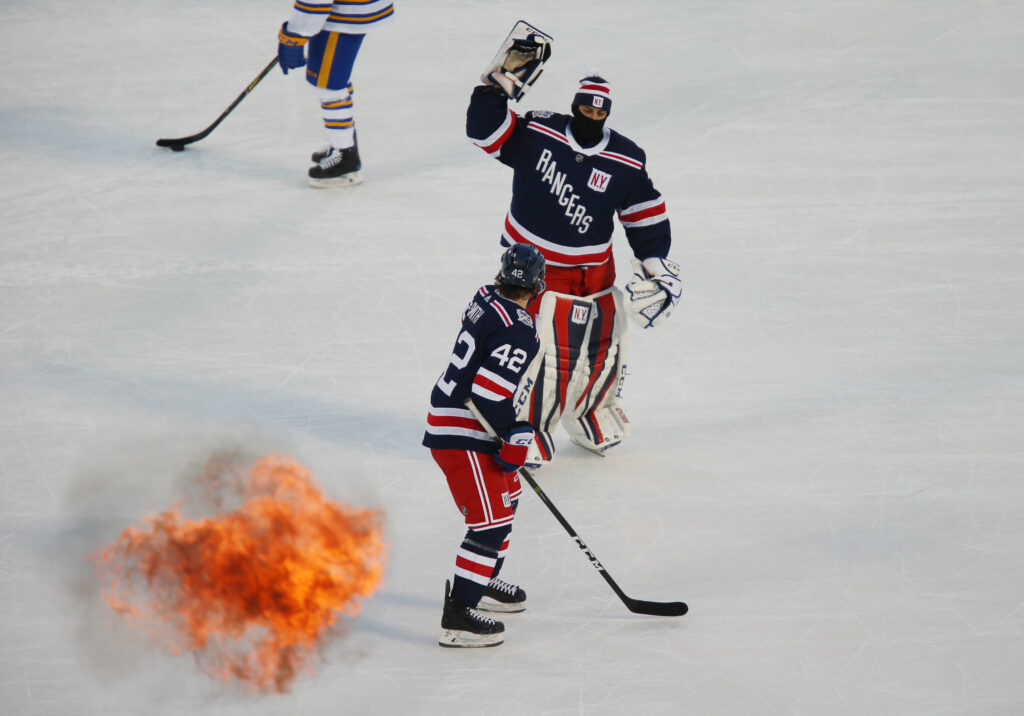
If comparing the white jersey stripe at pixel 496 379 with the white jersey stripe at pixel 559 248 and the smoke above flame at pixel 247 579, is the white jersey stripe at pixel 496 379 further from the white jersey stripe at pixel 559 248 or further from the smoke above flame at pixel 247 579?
the white jersey stripe at pixel 559 248

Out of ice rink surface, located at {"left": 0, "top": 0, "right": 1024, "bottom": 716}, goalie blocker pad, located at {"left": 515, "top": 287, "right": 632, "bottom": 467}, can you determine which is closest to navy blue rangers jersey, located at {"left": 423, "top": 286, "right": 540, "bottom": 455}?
ice rink surface, located at {"left": 0, "top": 0, "right": 1024, "bottom": 716}

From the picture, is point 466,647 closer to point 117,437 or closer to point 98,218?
point 117,437

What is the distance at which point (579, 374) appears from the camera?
4.02 meters

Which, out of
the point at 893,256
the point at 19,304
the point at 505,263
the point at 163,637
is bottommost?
the point at 19,304

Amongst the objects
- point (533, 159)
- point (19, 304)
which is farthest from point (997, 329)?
point (19, 304)

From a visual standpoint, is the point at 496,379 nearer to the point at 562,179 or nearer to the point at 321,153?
the point at 562,179

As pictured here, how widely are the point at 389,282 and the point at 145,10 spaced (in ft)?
14.3

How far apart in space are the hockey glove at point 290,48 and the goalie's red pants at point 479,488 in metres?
3.27

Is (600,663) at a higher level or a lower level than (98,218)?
higher

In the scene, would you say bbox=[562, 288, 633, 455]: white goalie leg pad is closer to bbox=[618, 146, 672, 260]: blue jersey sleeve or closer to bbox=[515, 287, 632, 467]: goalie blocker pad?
bbox=[515, 287, 632, 467]: goalie blocker pad

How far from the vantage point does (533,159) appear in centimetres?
387

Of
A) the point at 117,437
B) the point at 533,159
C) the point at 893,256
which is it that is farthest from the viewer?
the point at 893,256

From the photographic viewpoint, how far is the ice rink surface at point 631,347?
316 centimetres

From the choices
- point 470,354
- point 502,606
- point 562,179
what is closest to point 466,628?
point 502,606
